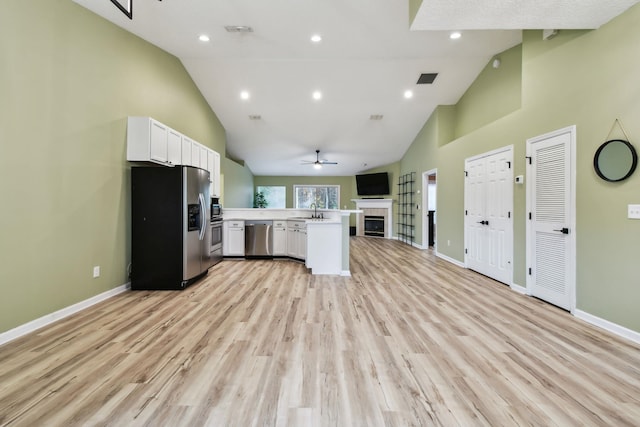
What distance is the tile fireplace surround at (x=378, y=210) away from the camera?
10.1m

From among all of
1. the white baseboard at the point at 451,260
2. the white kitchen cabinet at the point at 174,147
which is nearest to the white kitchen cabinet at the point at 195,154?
the white kitchen cabinet at the point at 174,147

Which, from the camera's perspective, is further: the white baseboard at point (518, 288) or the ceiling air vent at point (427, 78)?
the ceiling air vent at point (427, 78)

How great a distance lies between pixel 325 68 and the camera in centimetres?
524

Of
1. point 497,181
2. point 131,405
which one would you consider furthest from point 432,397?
point 497,181

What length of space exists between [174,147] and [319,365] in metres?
3.86

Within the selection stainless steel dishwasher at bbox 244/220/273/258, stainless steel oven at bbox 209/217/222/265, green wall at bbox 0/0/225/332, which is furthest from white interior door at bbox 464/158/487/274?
green wall at bbox 0/0/225/332

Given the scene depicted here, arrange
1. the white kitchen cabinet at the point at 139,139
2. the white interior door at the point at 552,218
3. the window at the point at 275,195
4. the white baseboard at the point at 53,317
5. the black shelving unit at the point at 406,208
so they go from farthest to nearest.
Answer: the window at the point at 275,195 < the black shelving unit at the point at 406,208 < the white kitchen cabinet at the point at 139,139 < the white interior door at the point at 552,218 < the white baseboard at the point at 53,317

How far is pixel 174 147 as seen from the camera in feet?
13.9

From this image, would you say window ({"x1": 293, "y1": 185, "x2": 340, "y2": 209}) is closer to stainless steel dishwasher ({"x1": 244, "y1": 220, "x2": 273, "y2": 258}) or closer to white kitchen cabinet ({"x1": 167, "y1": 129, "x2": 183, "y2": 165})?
stainless steel dishwasher ({"x1": 244, "y1": 220, "x2": 273, "y2": 258})

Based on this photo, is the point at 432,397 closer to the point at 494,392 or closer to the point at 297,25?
the point at 494,392

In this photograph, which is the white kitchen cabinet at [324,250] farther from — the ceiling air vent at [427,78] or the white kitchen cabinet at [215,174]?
the ceiling air vent at [427,78]

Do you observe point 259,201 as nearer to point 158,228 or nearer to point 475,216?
point 158,228

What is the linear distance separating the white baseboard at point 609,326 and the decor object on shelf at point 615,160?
4.48 ft

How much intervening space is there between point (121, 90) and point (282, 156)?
6123 mm
